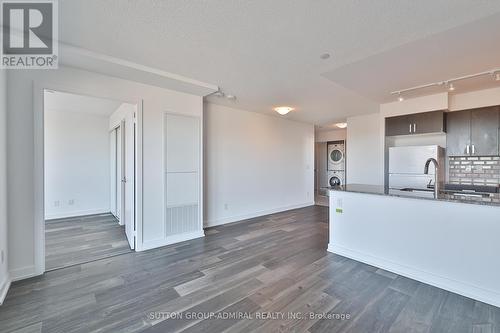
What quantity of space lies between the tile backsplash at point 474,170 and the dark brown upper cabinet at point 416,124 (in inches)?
29.5

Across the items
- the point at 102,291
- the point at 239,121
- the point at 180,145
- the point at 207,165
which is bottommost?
the point at 102,291

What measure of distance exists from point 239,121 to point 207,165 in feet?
4.25

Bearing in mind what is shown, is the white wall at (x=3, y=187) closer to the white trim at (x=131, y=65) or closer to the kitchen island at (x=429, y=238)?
the white trim at (x=131, y=65)

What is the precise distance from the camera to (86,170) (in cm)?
551

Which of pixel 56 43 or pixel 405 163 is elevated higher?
pixel 56 43

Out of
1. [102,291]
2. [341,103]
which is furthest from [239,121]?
[102,291]

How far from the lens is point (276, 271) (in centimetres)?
269

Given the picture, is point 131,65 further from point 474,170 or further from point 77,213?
point 474,170

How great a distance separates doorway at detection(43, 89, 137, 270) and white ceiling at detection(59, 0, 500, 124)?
1.52m

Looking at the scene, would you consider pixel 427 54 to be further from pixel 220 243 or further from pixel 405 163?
pixel 220 243

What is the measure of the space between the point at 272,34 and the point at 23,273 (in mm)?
3719

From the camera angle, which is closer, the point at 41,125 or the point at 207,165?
the point at 41,125

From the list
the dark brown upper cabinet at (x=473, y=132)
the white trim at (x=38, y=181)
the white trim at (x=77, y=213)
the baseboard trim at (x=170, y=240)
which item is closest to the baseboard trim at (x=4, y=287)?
the white trim at (x=38, y=181)

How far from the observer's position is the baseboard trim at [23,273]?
2433 mm
